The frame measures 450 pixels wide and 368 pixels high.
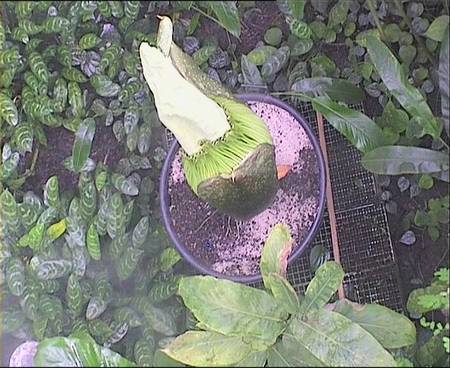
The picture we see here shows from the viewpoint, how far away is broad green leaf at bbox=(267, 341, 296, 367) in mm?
968

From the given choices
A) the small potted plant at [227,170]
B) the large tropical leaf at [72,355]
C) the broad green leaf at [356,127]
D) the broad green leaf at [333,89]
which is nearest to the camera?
the large tropical leaf at [72,355]

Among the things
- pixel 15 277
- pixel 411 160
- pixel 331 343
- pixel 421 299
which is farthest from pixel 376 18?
pixel 15 277

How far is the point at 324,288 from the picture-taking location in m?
1.05

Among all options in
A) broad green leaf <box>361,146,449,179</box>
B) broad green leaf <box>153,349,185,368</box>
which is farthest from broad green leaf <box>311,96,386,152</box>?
broad green leaf <box>153,349,185,368</box>

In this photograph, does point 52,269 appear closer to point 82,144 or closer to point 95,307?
point 95,307

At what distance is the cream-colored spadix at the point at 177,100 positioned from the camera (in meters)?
1.06

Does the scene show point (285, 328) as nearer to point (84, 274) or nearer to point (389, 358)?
point (389, 358)

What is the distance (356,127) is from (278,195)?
0.19 metres

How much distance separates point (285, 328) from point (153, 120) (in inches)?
21.0

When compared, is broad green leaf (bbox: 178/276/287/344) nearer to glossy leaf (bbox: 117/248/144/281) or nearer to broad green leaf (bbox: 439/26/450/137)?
glossy leaf (bbox: 117/248/144/281)

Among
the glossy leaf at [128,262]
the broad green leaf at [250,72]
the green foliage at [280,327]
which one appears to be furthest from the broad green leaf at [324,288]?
the broad green leaf at [250,72]

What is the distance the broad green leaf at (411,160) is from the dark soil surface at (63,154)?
527mm

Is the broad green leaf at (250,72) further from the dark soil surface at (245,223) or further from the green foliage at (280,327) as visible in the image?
the green foliage at (280,327)

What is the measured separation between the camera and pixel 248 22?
4.76ft
